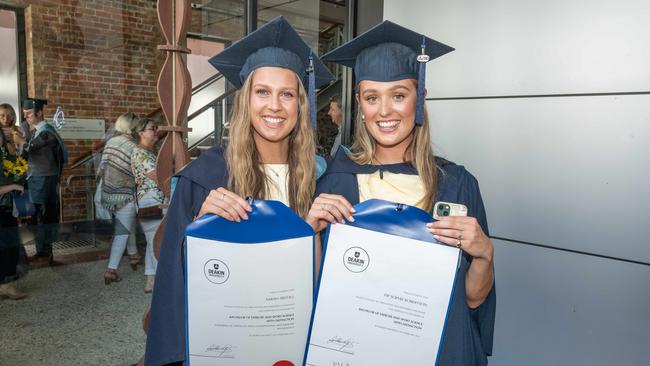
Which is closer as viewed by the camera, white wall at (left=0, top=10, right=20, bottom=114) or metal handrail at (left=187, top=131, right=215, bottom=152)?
white wall at (left=0, top=10, right=20, bottom=114)

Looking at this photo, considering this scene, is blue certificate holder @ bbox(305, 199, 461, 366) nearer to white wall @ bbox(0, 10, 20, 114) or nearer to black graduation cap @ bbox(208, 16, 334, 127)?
black graduation cap @ bbox(208, 16, 334, 127)

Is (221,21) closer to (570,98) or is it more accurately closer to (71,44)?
(71,44)

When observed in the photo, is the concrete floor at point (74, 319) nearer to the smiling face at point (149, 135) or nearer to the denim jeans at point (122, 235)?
the denim jeans at point (122, 235)

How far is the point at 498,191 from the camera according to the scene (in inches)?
118

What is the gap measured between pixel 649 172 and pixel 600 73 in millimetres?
626

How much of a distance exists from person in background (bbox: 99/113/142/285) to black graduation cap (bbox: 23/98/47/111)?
623mm

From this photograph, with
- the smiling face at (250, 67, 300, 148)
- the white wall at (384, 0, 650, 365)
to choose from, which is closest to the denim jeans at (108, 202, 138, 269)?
the white wall at (384, 0, 650, 365)

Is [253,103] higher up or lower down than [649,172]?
higher up

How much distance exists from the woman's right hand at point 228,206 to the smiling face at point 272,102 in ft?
1.09

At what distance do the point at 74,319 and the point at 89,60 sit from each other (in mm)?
2421

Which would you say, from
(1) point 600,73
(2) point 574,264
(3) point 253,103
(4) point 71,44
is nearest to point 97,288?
(4) point 71,44

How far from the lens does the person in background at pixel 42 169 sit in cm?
340

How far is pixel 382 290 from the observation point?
131 centimetres
